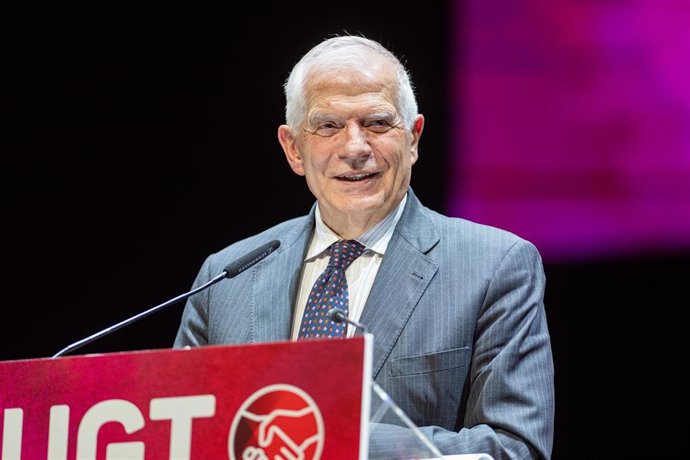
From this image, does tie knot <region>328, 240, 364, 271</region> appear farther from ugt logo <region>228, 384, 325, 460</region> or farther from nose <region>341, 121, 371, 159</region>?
ugt logo <region>228, 384, 325, 460</region>

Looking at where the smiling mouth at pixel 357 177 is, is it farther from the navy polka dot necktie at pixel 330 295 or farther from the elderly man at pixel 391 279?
the navy polka dot necktie at pixel 330 295

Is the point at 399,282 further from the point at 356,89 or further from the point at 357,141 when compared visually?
the point at 356,89

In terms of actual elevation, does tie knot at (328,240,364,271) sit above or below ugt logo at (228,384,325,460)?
above

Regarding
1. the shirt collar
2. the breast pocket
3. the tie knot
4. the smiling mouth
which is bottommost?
the breast pocket

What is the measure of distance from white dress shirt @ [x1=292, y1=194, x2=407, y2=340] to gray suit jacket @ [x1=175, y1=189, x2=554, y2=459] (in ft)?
0.09

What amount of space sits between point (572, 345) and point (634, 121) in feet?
2.84

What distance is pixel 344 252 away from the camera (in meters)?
2.94

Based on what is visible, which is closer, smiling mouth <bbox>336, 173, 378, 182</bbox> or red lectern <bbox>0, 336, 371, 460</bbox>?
red lectern <bbox>0, 336, 371, 460</bbox>

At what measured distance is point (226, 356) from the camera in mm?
1781

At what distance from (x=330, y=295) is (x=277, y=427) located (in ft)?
3.68

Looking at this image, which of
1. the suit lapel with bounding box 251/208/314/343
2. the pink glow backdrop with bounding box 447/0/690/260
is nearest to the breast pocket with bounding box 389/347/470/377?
the suit lapel with bounding box 251/208/314/343

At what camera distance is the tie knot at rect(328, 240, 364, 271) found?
→ 2.92 m

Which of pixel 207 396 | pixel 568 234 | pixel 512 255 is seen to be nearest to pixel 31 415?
pixel 207 396

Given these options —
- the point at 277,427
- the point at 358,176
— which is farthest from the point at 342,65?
the point at 277,427
